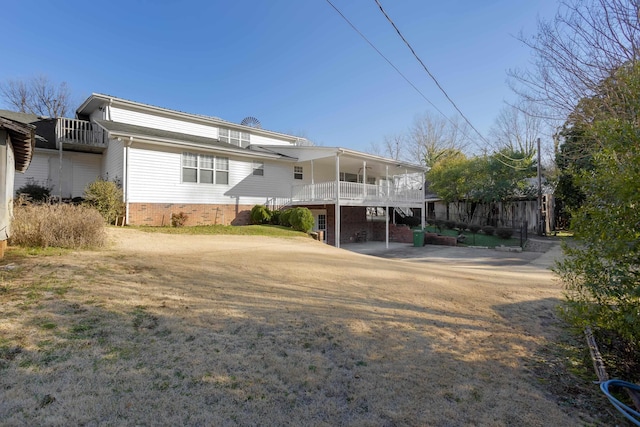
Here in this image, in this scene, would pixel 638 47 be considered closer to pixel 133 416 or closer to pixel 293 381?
pixel 293 381

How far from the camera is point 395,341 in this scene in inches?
157

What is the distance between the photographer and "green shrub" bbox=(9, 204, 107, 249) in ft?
24.3

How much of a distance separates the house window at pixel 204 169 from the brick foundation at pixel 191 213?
4.24 feet

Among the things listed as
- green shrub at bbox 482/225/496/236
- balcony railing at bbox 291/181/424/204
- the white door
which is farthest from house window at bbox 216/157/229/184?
green shrub at bbox 482/225/496/236

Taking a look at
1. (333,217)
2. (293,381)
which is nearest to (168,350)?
(293,381)

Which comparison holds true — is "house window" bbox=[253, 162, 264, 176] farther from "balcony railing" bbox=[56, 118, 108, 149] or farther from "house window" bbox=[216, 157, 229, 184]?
"balcony railing" bbox=[56, 118, 108, 149]

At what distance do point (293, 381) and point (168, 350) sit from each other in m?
1.38

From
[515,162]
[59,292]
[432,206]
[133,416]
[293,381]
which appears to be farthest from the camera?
[432,206]

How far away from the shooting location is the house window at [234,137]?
20031 millimetres

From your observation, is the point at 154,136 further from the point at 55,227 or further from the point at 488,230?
the point at 488,230

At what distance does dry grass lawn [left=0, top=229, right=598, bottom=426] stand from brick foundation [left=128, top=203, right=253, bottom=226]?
778 cm

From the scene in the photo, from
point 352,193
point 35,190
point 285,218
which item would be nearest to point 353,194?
point 352,193

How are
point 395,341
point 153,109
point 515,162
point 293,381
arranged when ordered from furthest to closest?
point 515,162, point 153,109, point 395,341, point 293,381

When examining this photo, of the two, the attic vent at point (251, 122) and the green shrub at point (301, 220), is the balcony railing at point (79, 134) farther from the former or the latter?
the green shrub at point (301, 220)
